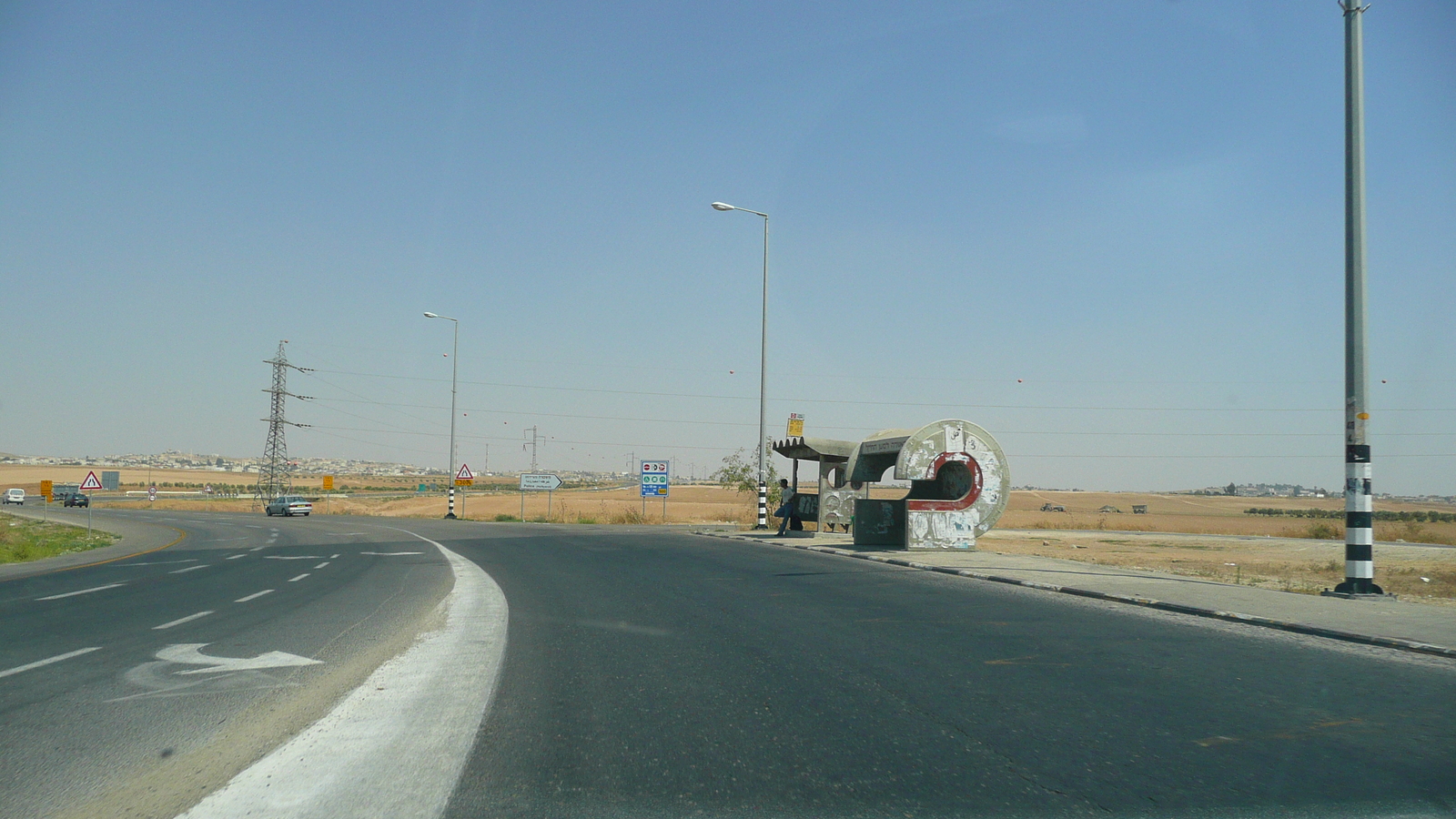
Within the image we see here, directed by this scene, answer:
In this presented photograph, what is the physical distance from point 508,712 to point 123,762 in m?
2.14

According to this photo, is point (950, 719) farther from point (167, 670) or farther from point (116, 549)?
point (116, 549)

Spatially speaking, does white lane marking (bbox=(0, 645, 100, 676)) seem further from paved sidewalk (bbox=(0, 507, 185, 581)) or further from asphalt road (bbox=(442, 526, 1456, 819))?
paved sidewalk (bbox=(0, 507, 185, 581))

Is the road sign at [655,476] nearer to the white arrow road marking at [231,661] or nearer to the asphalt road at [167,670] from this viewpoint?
the asphalt road at [167,670]

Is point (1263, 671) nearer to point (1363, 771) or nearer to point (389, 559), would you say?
point (1363, 771)

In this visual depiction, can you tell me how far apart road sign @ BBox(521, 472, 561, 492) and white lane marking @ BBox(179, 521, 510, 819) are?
42018 mm

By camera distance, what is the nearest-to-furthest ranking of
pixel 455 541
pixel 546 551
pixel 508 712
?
pixel 508 712 → pixel 546 551 → pixel 455 541

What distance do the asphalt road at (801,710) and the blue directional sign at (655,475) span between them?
105 ft

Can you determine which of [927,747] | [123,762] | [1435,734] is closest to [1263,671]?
[1435,734]

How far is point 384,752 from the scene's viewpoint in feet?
16.9

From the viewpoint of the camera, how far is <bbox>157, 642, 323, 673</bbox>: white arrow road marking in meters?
7.73

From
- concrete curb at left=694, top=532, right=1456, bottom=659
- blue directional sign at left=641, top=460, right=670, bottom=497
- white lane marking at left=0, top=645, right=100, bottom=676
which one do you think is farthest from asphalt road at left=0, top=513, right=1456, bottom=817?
blue directional sign at left=641, top=460, right=670, bottom=497

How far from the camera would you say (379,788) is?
14.8 feet

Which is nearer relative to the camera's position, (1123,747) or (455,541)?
(1123,747)

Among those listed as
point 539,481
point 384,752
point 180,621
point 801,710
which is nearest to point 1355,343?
point 801,710
